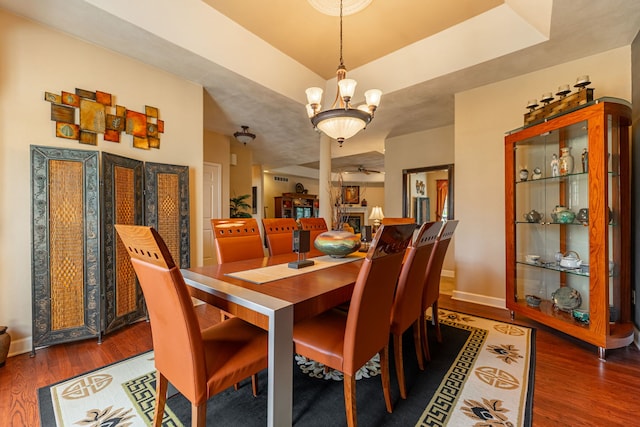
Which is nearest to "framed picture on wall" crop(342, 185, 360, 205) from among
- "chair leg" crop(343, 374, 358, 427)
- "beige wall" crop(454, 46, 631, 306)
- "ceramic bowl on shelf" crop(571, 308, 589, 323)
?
"beige wall" crop(454, 46, 631, 306)

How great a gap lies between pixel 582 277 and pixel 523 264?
1.59 feet

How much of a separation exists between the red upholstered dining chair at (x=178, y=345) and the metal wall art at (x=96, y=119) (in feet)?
6.31

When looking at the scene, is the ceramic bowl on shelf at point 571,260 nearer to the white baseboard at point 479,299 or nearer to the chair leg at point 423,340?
the white baseboard at point 479,299

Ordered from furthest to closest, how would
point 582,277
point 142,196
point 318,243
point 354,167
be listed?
point 354,167
point 142,196
point 582,277
point 318,243

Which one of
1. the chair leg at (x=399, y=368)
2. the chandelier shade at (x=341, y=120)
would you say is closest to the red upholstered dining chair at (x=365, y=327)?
the chair leg at (x=399, y=368)

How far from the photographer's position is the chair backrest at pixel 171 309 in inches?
39.1

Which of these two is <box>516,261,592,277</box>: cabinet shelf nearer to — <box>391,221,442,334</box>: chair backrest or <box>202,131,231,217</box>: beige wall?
<box>391,221,442,334</box>: chair backrest

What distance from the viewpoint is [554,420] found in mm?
1431

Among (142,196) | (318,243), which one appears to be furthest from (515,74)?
(142,196)

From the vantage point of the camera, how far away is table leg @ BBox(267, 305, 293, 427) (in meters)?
1.05

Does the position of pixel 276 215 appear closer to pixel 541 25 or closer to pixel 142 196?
pixel 142 196

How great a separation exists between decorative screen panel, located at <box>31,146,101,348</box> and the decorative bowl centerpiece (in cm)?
196

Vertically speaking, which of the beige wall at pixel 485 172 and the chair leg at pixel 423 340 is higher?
the beige wall at pixel 485 172

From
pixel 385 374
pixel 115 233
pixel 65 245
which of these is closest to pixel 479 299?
pixel 385 374
